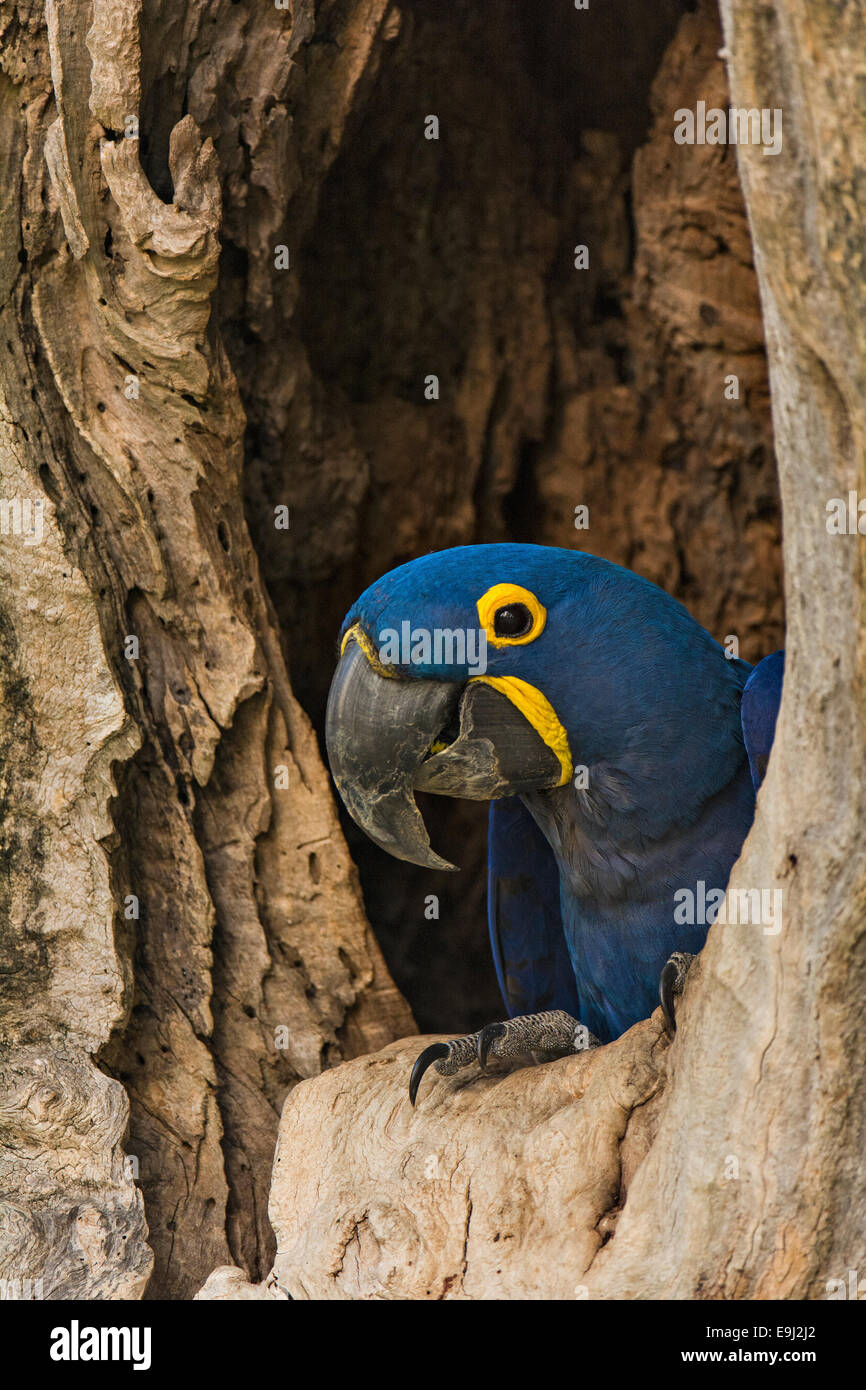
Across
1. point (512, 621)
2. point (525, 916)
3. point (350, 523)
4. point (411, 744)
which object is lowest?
point (525, 916)

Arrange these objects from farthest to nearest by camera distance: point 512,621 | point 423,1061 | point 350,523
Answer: point 350,523, point 423,1061, point 512,621

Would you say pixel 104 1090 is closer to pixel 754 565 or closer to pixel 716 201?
pixel 754 565

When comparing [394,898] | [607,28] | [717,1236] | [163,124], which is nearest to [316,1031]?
[394,898]

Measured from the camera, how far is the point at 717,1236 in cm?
194

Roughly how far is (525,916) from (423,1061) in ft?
2.42

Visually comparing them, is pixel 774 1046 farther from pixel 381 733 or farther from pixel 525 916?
pixel 525 916

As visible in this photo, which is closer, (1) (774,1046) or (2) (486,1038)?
(1) (774,1046)

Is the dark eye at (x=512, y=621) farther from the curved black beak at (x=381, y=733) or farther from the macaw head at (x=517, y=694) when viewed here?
the curved black beak at (x=381, y=733)

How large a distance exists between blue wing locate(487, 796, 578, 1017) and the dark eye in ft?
2.48

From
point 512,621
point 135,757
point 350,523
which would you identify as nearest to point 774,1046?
point 512,621

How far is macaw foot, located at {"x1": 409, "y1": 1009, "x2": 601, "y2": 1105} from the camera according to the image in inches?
102

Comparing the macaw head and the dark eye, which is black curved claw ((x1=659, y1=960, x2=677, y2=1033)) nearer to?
the macaw head

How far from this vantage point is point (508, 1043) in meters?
2.67

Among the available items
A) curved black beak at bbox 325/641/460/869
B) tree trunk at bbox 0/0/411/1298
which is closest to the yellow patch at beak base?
curved black beak at bbox 325/641/460/869
